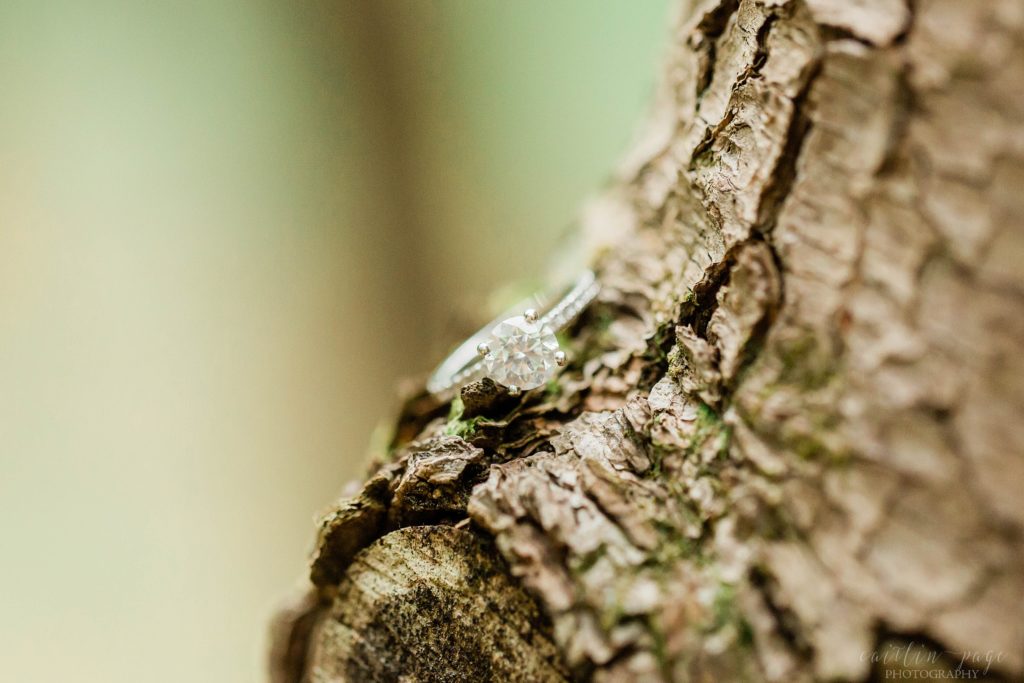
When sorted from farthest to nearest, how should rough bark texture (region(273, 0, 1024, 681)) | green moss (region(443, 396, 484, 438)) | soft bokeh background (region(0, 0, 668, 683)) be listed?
soft bokeh background (region(0, 0, 668, 683)), green moss (region(443, 396, 484, 438)), rough bark texture (region(273, 0, 1024, 681))

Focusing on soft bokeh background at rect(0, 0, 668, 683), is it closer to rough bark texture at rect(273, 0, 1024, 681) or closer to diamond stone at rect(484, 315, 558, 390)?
diamond stone at rect(484, 315, 558, 390)

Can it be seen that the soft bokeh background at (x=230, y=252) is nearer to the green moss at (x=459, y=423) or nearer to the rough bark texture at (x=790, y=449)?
the green moss at (x=459, y=423)

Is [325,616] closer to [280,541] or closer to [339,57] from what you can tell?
[280,541]

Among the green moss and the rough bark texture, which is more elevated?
the green moss

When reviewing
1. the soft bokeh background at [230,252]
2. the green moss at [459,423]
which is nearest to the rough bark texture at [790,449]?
the green moss at [459,423]

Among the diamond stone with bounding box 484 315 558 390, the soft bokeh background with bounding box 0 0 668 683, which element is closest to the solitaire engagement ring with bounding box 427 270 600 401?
the diamond stone with bounding box 484 315 558 390

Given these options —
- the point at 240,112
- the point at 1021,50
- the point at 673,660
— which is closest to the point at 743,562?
the point at 673,660

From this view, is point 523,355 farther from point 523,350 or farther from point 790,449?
point 790,449
